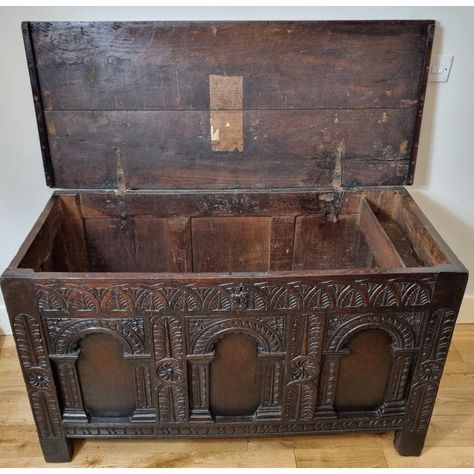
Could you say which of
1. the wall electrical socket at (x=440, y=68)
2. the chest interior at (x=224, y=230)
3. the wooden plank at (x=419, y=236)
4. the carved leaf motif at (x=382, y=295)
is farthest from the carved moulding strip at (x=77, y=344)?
the wall electrical socket at (x=440, y=68)

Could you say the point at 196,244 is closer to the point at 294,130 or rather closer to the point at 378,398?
the point at 294,130

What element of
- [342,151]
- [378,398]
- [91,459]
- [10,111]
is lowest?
[91,459]

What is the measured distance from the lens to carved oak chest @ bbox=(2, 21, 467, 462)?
1228 millimetres

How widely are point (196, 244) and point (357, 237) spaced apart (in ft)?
1.90

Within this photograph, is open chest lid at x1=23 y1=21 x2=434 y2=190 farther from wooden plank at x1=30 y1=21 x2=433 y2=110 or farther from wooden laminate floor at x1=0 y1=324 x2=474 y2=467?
wooden laminate floor at x1=0 y1=324 x2=474 y2=467

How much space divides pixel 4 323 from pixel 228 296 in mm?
1216

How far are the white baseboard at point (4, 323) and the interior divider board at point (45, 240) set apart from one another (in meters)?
0.59

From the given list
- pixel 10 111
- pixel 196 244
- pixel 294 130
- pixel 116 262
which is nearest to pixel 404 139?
pixel 294 130

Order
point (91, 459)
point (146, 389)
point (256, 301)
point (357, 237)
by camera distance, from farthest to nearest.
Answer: point (357, 237) < point (91, 459) < point (146, 389) < point (256, 301)

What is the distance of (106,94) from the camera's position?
4.92 ft

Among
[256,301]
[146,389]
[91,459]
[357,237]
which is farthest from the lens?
[357,237]

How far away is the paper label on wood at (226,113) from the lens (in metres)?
1.50

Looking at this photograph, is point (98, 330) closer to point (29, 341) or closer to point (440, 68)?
point (29, 341)

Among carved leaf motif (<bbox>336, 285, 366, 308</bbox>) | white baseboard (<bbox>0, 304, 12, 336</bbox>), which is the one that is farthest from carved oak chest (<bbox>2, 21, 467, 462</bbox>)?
white baseboard (<bbox>0, 304, 12, 336</bbox>)
